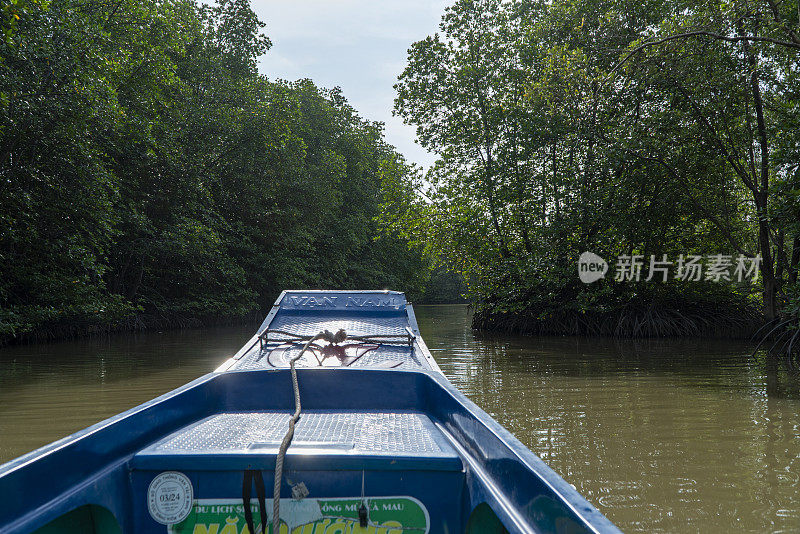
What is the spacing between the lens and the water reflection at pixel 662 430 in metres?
2.89

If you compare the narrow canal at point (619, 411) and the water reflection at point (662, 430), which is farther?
the narrow canal at point (619, 411)

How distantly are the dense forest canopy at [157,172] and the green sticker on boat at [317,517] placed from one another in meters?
7.43

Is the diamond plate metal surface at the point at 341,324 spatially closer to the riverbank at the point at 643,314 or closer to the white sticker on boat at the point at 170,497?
the white sticker on boat at the point at 170,497

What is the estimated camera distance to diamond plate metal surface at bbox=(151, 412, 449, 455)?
82.5 inches

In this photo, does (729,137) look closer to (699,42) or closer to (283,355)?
(699,42)

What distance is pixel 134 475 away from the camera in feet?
6.03

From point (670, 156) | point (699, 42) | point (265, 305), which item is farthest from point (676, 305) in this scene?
point (265, 305)

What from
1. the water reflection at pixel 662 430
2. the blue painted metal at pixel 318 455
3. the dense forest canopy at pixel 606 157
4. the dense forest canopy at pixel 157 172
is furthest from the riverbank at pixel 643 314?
the blue painted metal at pixel 318 455

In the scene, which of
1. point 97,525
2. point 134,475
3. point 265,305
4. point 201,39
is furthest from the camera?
point 265,305

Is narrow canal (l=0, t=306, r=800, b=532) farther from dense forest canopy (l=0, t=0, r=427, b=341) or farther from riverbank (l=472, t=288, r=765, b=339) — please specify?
riverbank (l=472, t=288, r=765, b=339)

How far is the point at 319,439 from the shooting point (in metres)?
2.32

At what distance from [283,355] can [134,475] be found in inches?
94.7

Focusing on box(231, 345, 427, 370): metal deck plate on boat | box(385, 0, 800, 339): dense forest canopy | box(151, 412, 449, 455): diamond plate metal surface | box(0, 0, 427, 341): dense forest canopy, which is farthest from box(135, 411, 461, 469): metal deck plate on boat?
box(385, 0, 800, 339): dense forest canopy

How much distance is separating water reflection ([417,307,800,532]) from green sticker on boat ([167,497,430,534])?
1.56 metres
